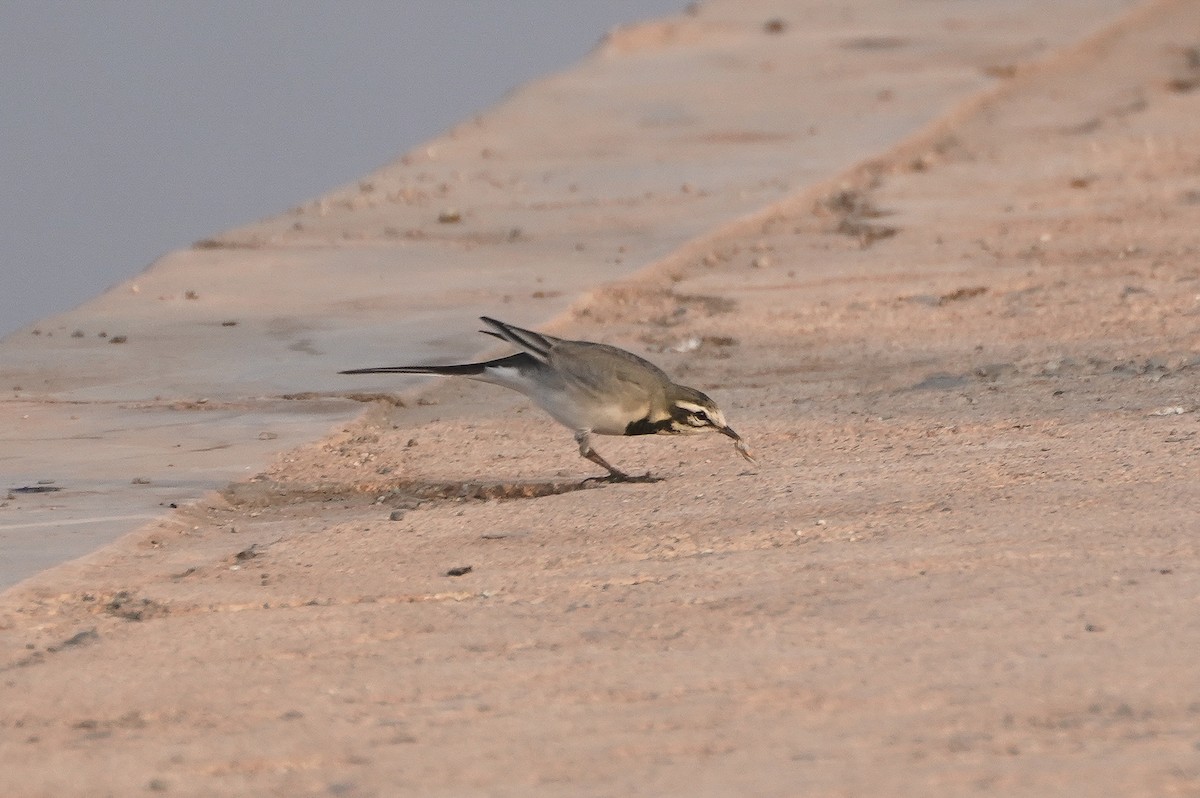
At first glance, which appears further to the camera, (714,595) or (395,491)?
(395,491)

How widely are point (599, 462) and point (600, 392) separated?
7.9 inches

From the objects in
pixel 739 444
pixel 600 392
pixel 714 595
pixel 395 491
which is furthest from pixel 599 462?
pixel 714 595

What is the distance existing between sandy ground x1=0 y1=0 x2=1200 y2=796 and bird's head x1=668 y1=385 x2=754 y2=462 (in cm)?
9

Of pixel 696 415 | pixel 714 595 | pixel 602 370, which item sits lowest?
pixel 714 595

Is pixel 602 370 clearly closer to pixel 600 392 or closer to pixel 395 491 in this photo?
pixel 600 392

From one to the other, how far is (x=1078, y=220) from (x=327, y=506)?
4317mm

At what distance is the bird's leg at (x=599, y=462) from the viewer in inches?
185

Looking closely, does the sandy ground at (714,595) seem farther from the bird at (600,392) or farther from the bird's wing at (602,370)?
the bird's wing at (602,370)

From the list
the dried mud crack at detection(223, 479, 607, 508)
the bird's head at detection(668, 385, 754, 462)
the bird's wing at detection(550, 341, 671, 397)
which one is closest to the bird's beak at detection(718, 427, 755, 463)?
the bird's head at detection(668, 385, 754, 462)

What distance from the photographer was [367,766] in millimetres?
2711

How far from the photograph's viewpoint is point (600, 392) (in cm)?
474

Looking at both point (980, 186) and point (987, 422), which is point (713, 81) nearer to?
point (980, 186)

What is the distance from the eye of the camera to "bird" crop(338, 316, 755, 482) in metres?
4.75

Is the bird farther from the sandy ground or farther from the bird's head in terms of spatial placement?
the sandy ground
